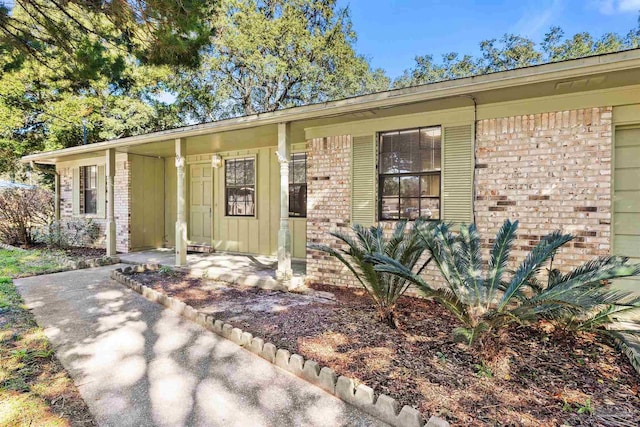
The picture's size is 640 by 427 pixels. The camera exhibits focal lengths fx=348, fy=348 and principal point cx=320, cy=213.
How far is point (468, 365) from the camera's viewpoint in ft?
9.22

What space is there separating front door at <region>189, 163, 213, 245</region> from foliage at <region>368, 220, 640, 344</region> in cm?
661

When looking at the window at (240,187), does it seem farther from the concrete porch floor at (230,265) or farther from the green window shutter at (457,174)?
the green window shutter at (457,174)

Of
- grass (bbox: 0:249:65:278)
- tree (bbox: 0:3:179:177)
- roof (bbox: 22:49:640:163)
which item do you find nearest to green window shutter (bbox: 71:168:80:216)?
grass (bbox: 0:249:65:278)

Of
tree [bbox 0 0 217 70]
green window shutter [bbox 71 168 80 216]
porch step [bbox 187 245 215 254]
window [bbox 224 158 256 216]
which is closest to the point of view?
tree [bbox 0 0 217 70]

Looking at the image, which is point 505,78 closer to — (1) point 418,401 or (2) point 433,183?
(2) point 433,183

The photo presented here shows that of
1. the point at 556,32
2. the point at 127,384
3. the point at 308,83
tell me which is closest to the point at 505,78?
the point at 127,384

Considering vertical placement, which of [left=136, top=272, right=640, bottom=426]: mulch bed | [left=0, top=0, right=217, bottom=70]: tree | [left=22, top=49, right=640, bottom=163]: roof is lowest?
[left=136, top=272, right=640, bottom=426]: mulch bed

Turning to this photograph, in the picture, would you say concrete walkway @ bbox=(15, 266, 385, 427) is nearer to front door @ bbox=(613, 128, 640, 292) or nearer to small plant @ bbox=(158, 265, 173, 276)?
small plant @ bbox=(158, 265, 173, 276)

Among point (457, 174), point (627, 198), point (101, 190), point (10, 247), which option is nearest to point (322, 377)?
point (457, 174)

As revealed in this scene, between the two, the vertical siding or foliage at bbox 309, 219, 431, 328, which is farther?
the vertical siding

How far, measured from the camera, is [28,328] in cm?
382

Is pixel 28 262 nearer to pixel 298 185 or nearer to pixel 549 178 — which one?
pixel 298 185

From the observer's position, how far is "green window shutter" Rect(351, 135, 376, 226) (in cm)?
538

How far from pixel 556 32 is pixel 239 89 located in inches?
654
